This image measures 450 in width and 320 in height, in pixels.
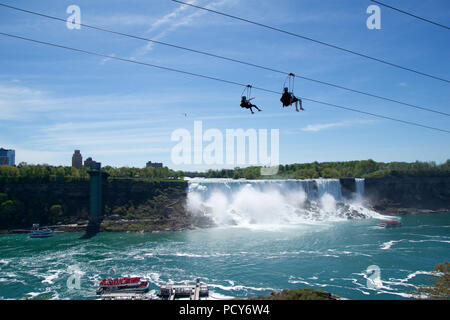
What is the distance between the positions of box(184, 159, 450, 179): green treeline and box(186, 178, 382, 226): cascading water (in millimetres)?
13513

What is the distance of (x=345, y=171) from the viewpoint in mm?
68438

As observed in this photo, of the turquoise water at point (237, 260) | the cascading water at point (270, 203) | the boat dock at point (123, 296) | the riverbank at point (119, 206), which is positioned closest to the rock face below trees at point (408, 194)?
the riverbank at point (119, 206)

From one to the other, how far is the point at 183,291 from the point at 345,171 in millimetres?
59790

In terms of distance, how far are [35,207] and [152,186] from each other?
15.9 metres

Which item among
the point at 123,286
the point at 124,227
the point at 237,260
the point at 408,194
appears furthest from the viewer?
the point at 408,194

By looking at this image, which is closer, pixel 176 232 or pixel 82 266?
pixel 82 266

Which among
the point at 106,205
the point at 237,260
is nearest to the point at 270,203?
the point at 237,260

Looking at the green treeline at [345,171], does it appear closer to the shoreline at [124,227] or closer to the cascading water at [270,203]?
the cascading water at [270,203]

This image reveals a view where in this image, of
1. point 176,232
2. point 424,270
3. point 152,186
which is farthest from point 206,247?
point 152,186

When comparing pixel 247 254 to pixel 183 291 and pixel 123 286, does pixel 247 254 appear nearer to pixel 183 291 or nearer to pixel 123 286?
pixel 183 291

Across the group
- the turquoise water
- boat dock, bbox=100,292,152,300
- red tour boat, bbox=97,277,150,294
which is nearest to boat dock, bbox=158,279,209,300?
the turquoise water
